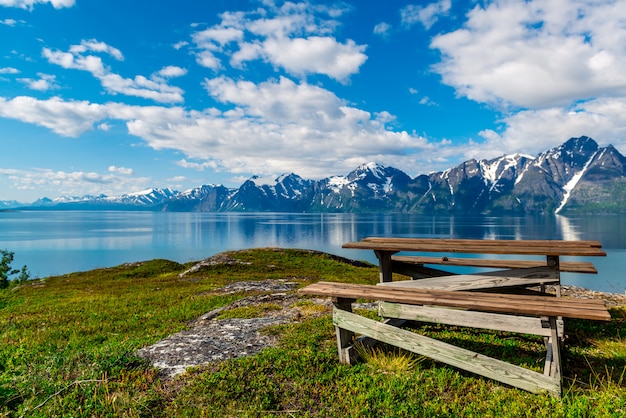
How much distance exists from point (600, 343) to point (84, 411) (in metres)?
10.9

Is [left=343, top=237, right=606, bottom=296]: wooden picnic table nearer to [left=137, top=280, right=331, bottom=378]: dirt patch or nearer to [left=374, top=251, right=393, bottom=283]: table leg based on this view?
[left=374, top=251, right=393, bottom=283]: table leg

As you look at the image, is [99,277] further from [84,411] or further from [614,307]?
[614,307]

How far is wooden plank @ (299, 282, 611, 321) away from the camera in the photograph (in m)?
5.46

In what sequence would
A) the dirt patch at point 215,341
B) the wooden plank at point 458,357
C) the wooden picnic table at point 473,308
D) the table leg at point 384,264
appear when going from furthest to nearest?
the table leg at point 384,264
the dirt patch at point 215,341
the wooden plank at point 458,357
the wooden picnic table at point 473,308

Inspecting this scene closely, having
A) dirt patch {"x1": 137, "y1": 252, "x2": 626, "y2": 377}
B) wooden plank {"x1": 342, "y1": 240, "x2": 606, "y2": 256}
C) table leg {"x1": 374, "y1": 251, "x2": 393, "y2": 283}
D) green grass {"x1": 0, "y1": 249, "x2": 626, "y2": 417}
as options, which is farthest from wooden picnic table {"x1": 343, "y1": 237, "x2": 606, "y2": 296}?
dirt patch {"x1": 137, "y1": 252, "x2": 626, "y2": 377}

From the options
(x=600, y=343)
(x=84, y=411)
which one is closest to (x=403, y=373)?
(x=600, y=343)

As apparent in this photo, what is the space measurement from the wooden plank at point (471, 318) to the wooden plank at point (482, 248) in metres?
1.41

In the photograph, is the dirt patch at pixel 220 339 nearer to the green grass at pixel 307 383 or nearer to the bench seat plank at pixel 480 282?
the green grass at pixel 307 383

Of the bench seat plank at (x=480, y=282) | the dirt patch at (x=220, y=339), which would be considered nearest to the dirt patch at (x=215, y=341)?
the dirt patch at (x=220, y=339)

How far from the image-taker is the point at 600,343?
8.19m

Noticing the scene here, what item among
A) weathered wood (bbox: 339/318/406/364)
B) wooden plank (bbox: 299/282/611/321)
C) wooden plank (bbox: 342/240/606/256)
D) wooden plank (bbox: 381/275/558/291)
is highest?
wooden plank (bbox: 342/240/606/256)

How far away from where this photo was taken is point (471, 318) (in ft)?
21.5

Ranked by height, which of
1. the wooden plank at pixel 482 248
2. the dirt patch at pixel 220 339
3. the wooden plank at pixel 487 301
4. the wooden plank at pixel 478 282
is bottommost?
the dirt patch at pixel 220 339

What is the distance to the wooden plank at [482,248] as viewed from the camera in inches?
305
